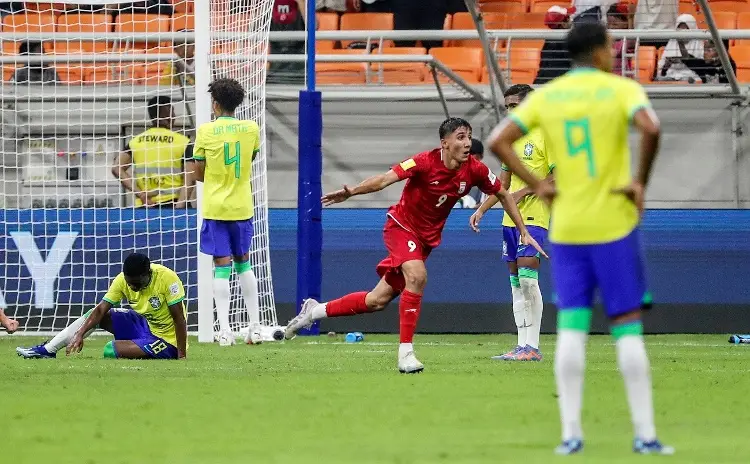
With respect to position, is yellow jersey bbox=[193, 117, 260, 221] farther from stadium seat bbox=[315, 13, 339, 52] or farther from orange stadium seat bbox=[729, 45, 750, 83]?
orange stadium seat bbox=[729, 45, 750, 83]

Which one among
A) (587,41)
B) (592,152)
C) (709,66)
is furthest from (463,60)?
(592,152)

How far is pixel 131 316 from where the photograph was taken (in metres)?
11.2

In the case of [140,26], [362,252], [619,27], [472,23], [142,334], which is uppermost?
[619,27]

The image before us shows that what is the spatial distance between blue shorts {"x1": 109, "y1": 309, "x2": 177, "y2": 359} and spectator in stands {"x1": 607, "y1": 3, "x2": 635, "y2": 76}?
27.3ft

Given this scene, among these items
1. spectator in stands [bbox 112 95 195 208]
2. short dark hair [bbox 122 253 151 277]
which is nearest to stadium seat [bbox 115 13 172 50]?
spectator in stands [bbox 112 95 195 208]

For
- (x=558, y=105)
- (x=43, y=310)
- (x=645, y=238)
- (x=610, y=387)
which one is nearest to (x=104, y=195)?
(x=43, y=310)

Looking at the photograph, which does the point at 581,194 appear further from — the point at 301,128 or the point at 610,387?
the point at 301,128

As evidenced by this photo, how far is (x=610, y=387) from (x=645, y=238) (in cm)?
696

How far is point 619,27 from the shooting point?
17.7 m

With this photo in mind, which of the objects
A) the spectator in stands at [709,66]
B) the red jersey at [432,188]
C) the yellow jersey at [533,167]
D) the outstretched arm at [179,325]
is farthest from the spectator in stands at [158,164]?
the spectator in stands at [709,66]

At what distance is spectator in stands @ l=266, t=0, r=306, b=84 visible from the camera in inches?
711

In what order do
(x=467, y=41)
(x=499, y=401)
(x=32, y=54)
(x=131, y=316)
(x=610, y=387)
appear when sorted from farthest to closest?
(x=467, y=41)
(x=32, y=54)
(x=131, y=316)
(x=610, y=387)
(x=499, y=401)

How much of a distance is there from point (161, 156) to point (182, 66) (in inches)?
55.2

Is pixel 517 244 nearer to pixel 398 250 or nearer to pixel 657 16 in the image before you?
pixel 398 250
